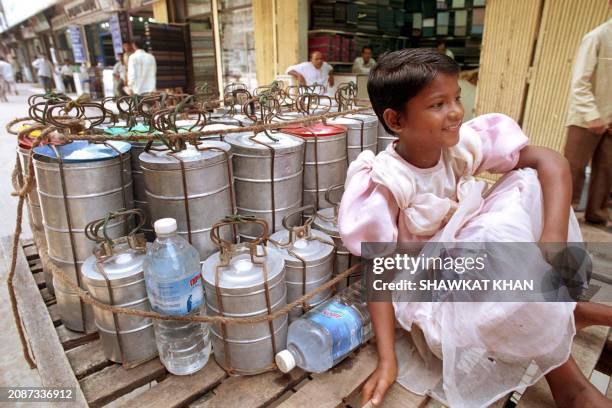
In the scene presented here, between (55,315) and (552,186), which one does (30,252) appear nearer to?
(55,315)

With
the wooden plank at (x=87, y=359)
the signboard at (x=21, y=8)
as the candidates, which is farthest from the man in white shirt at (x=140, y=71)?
the signboard at (x=21, y=8)

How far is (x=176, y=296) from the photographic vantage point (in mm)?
1118

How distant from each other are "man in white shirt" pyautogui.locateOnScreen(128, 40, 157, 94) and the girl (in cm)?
598

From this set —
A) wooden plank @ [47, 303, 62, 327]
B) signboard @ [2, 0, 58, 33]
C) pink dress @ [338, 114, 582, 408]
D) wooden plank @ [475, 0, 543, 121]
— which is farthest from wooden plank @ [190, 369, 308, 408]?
signboard @ [2, 0, 58, 33]

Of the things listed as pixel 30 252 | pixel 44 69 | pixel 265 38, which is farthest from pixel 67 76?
pixel 30 252

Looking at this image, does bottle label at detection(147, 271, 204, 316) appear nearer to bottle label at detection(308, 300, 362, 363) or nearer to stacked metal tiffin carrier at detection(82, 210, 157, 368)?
stacked metal tiffin carrier at detection(82, 210, 157, 368)

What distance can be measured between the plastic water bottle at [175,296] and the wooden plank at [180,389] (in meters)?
0.03

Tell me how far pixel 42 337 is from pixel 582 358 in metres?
1.92

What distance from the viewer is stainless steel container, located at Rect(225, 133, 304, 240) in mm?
1461

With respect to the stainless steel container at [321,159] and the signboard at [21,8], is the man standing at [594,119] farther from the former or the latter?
the signboard at [21,8]

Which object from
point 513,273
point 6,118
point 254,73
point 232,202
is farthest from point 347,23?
point 6,118

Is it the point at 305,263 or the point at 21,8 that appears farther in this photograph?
the point at 21,8

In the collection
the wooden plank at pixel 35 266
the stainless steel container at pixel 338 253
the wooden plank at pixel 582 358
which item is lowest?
the wooden plank at pixel 582 358

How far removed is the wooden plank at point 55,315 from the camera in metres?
1.51
